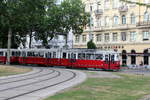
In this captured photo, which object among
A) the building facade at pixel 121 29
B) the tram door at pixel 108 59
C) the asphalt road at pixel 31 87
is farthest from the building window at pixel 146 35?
the asphalt road at pixel 31 87

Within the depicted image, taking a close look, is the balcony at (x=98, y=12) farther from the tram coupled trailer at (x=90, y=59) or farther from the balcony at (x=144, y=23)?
the tram coupled trailer at (x=90, y=59)

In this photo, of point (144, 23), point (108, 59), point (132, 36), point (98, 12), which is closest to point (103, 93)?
point (108, 59)

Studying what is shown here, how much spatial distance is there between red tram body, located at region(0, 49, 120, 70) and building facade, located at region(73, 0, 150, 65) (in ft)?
35.0

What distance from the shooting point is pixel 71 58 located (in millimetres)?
40969

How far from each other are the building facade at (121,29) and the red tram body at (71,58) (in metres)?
10.7

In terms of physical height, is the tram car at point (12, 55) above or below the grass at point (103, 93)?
above

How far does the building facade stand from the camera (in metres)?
51.4

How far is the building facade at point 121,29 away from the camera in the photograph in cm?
5141

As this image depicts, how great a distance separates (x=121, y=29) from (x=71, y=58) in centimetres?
1786

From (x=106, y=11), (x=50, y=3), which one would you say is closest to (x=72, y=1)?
(x=50, y=3)

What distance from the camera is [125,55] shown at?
53500mm

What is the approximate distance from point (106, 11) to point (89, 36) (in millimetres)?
6400

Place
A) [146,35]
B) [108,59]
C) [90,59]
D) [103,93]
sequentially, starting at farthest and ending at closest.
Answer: [146,35] → [90,59] → [108,59] → [103,93]

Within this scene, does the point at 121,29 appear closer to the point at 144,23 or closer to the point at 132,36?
the point at 132,36
